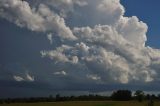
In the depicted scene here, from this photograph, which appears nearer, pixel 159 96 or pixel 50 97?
pixel 159 96

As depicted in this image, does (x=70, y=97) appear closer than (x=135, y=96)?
No

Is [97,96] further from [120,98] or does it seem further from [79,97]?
[120,98]

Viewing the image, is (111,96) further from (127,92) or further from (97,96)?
(97,96)

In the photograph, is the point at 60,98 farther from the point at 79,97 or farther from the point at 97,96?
the point at 97,96

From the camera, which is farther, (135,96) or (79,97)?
(79,97)

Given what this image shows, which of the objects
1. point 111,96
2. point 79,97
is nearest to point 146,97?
point 111,96

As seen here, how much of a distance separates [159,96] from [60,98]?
138ft

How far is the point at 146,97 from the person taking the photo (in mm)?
164000

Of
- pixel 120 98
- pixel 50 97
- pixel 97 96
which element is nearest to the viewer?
pixel 120 98

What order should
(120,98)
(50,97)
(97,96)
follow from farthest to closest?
(97,96) < (50,97) < (120,98)

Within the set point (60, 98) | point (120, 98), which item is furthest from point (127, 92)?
point (60, 98)

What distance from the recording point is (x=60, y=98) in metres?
170

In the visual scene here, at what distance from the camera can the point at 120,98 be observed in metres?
163

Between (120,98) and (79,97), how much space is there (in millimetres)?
29418
